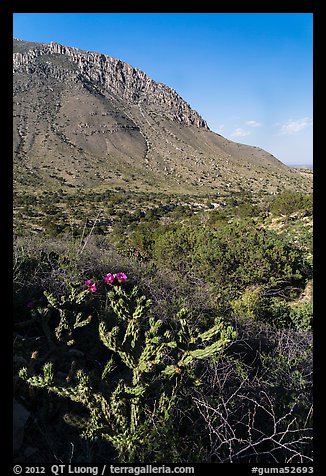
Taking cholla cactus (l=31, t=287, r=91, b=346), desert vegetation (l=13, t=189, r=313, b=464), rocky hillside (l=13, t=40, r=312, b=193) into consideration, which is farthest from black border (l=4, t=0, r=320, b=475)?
rocky hillside (l=13, t=40, r=312, b=193)

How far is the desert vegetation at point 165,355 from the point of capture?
2.21 metres

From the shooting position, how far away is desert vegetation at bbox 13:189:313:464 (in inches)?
87.1

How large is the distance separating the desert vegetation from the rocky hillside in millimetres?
37153

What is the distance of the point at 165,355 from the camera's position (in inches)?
121

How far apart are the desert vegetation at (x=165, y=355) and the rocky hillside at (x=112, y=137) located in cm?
3715

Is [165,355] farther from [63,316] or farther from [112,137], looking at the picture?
[112,137]

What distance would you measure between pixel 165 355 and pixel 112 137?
2592 inches

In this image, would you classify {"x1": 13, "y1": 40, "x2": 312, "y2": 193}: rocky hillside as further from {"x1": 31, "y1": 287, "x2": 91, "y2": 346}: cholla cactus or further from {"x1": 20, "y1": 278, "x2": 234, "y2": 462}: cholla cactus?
{"x1": 20, "y1": 278, "x2": 234, "y2": 462}: cholla cactus
